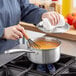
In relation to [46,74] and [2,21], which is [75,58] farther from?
[2,21]

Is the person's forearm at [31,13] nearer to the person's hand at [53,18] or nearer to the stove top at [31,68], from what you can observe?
the person's hand at [53,18]

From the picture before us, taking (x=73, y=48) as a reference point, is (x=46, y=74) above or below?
above

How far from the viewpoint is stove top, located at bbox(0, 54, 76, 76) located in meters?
0.72

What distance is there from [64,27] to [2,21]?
324 mm

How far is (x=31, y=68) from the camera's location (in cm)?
76

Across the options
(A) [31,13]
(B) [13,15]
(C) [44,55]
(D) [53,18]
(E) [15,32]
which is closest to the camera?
(C) [44,55]

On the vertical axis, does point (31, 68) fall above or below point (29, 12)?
below

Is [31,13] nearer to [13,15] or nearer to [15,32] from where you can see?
[13,15]

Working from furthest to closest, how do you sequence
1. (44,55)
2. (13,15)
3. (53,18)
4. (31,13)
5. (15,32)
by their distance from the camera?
(31,13) < (13,15) < (53,18) < (15,32) < (44,55)

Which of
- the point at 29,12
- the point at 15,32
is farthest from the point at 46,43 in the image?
the point at 29,12

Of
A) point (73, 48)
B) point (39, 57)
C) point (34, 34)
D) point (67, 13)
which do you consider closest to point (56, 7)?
point (67, 13)

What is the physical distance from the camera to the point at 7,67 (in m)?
0.77

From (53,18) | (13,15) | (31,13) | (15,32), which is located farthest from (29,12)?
(15,32)

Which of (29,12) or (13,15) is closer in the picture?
(13,15)
